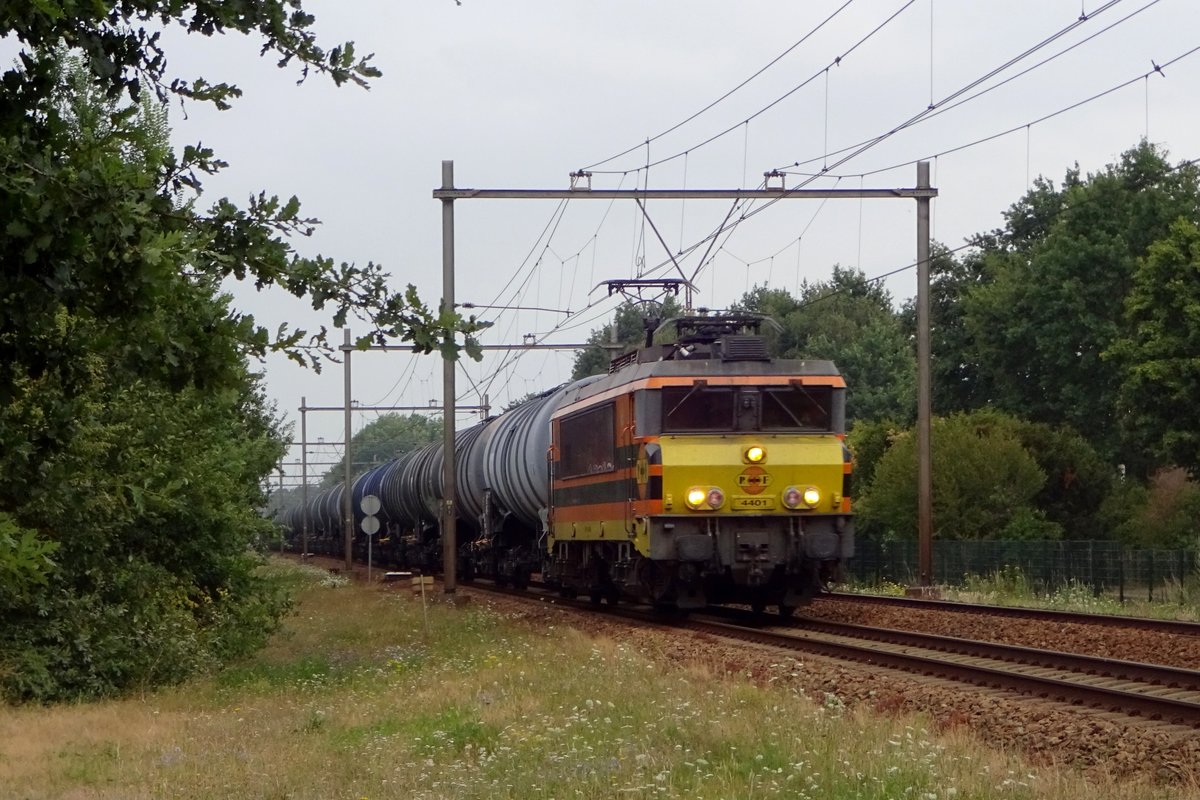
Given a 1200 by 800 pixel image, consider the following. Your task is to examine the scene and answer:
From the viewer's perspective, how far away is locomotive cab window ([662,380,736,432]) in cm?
1950

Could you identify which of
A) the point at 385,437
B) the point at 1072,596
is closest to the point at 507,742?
the point at 1072,596

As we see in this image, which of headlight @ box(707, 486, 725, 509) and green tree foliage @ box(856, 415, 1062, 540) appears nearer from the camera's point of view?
headlight @ box(707, 486, 725, 509)

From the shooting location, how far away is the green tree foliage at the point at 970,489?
39812 millimetres

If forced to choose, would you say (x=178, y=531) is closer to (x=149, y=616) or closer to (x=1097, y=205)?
(x=149, y=616)

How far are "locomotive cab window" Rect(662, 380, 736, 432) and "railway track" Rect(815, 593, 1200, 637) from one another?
178 inches

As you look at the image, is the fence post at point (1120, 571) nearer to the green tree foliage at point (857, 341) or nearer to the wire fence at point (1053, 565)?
the wire fence at point (1053, 565)

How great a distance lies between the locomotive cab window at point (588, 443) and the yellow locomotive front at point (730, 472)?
27cm

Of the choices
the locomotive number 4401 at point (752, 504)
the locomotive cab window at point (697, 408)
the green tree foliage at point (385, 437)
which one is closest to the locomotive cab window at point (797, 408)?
the locomotive cab window at point (697, 408)

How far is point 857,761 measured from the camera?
8.62m

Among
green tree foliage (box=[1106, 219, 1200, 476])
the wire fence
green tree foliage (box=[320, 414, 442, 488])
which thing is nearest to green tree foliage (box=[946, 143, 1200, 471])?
green tree foliage (box=[1106, 219, 1200, 476])

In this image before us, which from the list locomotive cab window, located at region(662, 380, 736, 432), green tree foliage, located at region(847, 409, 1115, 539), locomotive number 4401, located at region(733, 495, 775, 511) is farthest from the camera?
green tree foliage, located at region(847, 409, 1115, 539)

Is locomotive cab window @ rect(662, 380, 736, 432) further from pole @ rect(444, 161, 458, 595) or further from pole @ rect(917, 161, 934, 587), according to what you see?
pole @ rect(444, 161, 458, 595)

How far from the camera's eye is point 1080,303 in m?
54.5

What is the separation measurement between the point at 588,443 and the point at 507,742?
481 inches
